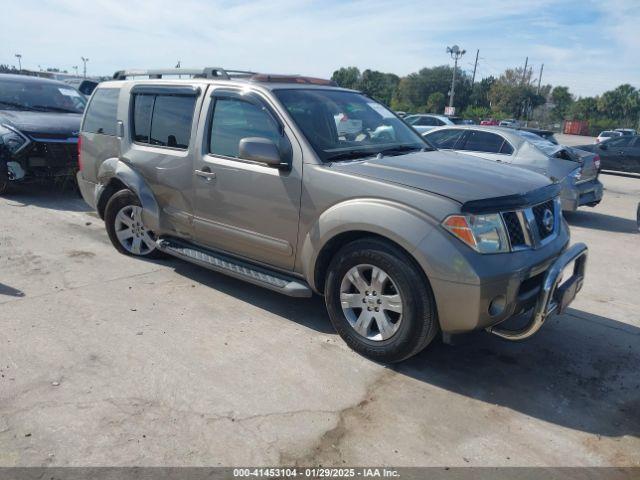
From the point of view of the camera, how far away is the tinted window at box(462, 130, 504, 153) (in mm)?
9086

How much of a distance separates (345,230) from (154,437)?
1.74 m

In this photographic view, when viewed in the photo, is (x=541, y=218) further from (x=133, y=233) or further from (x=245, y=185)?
(x=133, y=233)

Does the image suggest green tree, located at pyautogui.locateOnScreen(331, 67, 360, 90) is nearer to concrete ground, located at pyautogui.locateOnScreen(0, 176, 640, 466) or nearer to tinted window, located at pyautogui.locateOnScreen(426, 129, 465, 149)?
tinted window, located at pyautogui.locateOnScreen(426, 129, 465, 149)

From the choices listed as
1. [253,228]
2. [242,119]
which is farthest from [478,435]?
[242,119]

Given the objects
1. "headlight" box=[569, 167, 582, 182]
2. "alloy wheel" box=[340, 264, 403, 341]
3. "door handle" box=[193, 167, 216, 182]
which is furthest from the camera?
"headlight" box=[569, 167, 582, 182]

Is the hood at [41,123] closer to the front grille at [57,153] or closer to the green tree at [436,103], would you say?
the front grille at [57,153]

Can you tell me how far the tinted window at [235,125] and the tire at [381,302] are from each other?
120cm

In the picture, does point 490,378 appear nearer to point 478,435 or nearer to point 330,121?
point 478,435

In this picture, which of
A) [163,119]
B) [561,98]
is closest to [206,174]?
[163,119]

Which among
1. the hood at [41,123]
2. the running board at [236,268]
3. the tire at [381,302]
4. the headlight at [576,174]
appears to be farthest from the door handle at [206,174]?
the headlight at [576,174]

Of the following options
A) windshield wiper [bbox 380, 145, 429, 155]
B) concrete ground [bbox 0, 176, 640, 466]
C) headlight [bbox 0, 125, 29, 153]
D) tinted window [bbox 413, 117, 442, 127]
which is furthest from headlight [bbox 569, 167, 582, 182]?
tinted window [bbox 413, 117, 442, 127]

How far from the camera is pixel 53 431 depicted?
288 cm

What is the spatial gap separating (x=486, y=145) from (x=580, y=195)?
5.81ft

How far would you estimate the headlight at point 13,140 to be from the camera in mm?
8117
